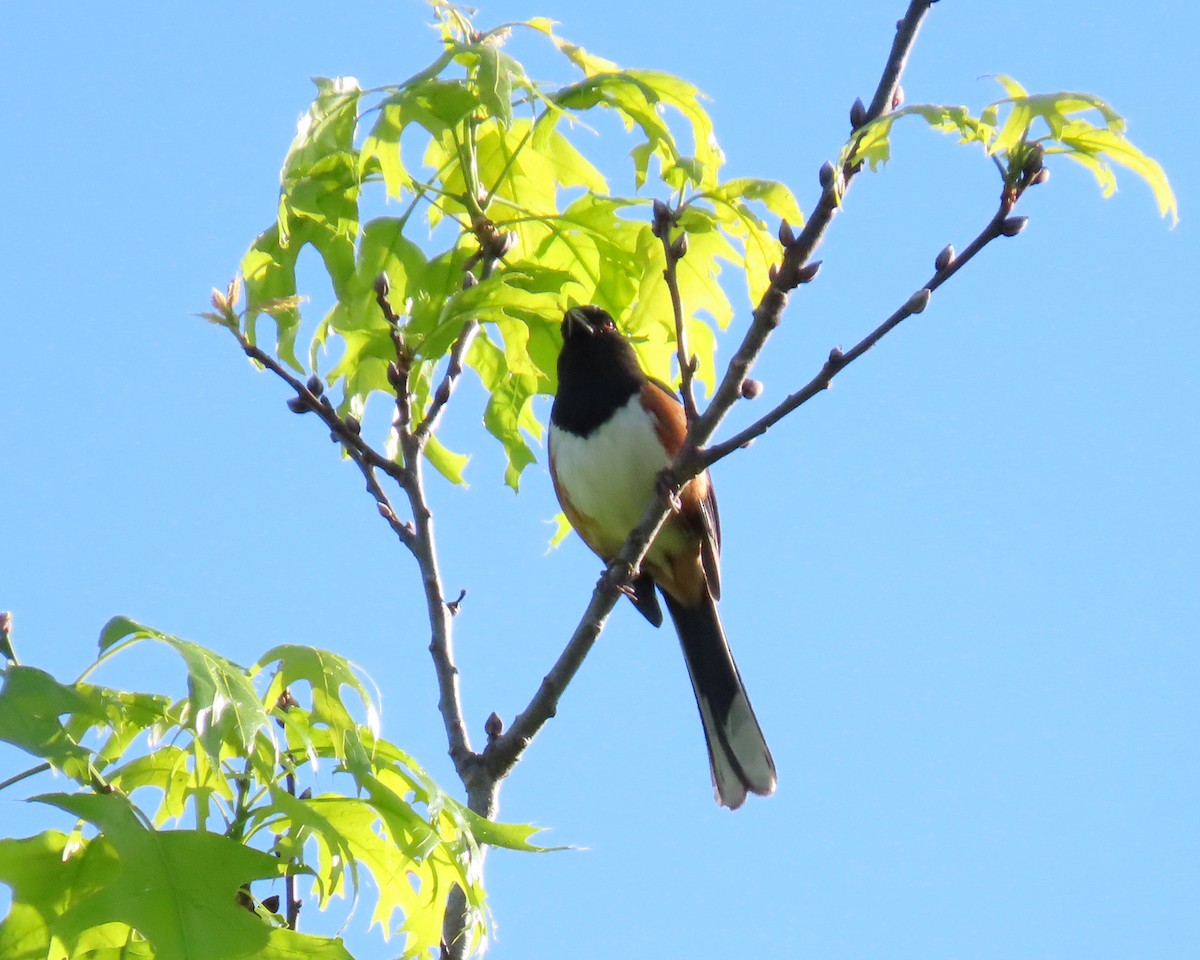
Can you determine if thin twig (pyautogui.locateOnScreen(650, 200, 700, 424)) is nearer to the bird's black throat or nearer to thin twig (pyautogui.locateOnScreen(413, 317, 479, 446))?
thin twig (pyautogui.locateOnScreen(413, 317, 479, 446))

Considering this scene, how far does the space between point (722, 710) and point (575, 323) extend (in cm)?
115

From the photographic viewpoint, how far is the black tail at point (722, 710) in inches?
150

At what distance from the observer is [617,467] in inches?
154

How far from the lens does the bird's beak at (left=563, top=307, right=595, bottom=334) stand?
351 cm

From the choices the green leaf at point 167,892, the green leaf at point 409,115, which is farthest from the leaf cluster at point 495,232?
the green leaf at point 167,892

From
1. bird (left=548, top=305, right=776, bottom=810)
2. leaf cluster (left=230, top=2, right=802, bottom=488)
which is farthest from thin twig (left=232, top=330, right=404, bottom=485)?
bird (left=548, top=305, right=776, bottom=810)

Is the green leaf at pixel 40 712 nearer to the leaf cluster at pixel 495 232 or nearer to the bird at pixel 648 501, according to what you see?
the leaf cluster at pixel 495 232

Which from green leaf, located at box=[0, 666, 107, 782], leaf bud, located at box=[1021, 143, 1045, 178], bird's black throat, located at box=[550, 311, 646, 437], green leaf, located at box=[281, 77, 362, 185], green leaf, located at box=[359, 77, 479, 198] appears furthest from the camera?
bird's black throat, located at box=[550, 311, 646, 437]

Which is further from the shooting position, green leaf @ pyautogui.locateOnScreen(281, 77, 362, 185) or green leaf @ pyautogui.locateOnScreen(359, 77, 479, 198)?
green leaf @ pyautogui.locateOnScreen(281, 77, 362, 185)

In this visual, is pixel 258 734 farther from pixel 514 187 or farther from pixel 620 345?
pixel 620 345

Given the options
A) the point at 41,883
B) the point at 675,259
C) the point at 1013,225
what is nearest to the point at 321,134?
the point at 675,259

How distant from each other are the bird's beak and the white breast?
0.31m

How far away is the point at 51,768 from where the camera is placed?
178 cm

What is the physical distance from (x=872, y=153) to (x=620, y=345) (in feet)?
6.10
